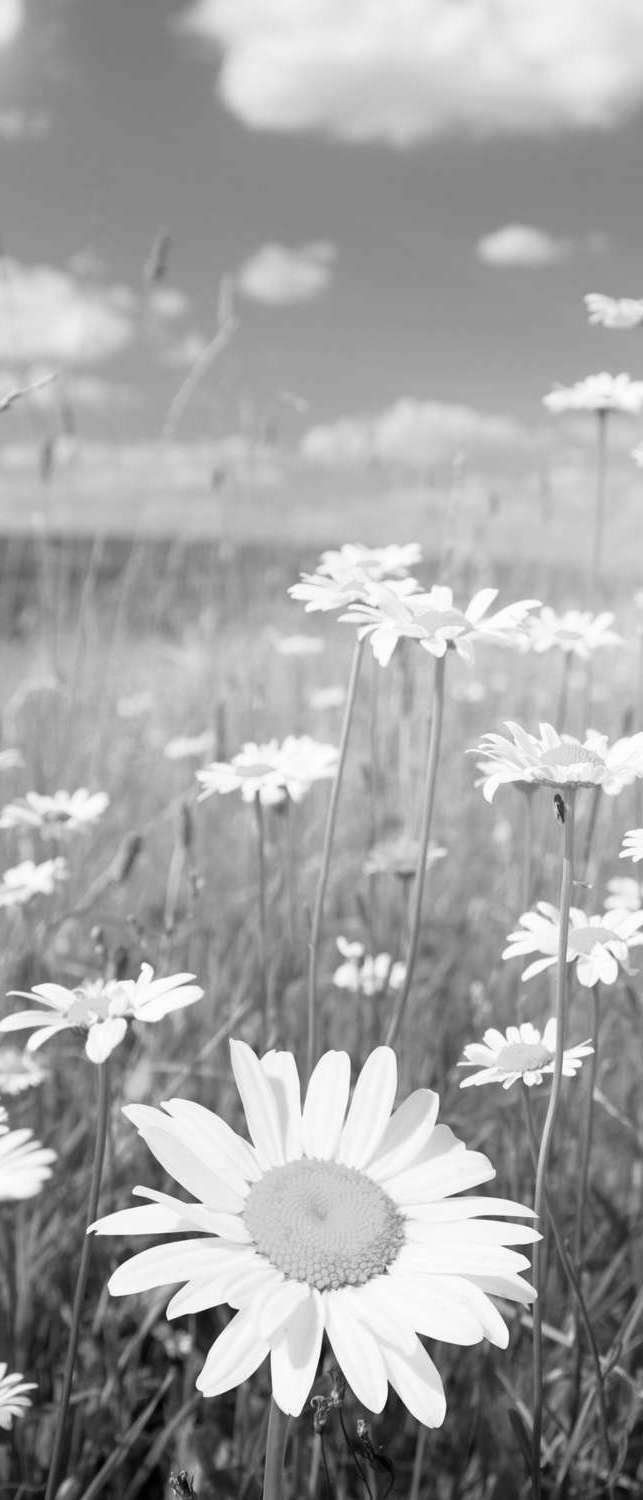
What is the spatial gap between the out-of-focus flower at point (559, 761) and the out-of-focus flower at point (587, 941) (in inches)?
5.8

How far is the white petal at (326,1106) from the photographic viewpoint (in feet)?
2.44

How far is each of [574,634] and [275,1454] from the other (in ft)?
3.74

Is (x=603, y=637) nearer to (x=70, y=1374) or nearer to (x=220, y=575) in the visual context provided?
(x=70, y=1374)

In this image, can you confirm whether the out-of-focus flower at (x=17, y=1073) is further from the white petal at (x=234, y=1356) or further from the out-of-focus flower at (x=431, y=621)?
the white petal at (x=234, y=1356)

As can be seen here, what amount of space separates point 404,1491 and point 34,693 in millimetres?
2223

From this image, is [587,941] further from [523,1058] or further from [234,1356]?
[234,1356]

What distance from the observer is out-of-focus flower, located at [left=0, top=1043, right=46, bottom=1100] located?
1334 mm

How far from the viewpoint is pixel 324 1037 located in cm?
168

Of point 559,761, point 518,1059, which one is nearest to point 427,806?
point 559,761

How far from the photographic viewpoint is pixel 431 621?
0.98 metres

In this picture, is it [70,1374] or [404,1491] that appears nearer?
[70,1374]

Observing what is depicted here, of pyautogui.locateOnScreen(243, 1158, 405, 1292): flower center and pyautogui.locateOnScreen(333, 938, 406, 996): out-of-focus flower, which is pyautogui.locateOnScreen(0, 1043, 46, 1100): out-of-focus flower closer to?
pyautogui.locateOnScreen(333, 938, 406, 996): out-of-focus flower

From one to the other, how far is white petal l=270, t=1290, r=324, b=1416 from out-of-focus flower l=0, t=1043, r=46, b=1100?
0.78 metres

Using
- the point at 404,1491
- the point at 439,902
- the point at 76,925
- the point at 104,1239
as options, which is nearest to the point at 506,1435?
the point at 404,1491
